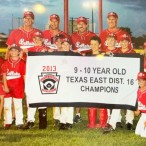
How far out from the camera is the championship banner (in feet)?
25.0

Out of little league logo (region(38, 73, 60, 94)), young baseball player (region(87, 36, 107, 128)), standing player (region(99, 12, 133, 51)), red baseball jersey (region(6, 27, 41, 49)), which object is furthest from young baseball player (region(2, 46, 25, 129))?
standing player (region(99, 12, 133, 51))

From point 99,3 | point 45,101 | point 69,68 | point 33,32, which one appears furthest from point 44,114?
point 99,3

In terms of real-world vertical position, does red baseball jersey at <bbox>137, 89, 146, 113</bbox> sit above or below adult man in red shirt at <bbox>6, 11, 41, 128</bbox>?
below

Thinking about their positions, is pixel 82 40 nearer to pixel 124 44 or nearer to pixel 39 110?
pixel 124 44

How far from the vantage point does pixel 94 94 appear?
25.3 feet

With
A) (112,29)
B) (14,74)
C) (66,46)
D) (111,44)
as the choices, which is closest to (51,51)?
(66,46)

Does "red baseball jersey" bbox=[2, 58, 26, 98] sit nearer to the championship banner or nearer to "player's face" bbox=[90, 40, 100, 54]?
the championship banner

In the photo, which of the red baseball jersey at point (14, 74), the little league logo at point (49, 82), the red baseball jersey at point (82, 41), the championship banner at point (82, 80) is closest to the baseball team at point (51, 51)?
the red baseball jersey at point (14, 74)

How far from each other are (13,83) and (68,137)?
151 centimetres

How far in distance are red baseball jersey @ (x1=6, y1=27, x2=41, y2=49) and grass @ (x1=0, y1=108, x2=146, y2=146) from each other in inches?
64.9

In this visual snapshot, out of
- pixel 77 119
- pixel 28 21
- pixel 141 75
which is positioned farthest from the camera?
pixel 77 119

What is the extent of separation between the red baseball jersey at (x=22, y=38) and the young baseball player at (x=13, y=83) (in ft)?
1.93

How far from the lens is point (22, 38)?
8461 millimetres

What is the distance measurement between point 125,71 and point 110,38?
2.20ft
